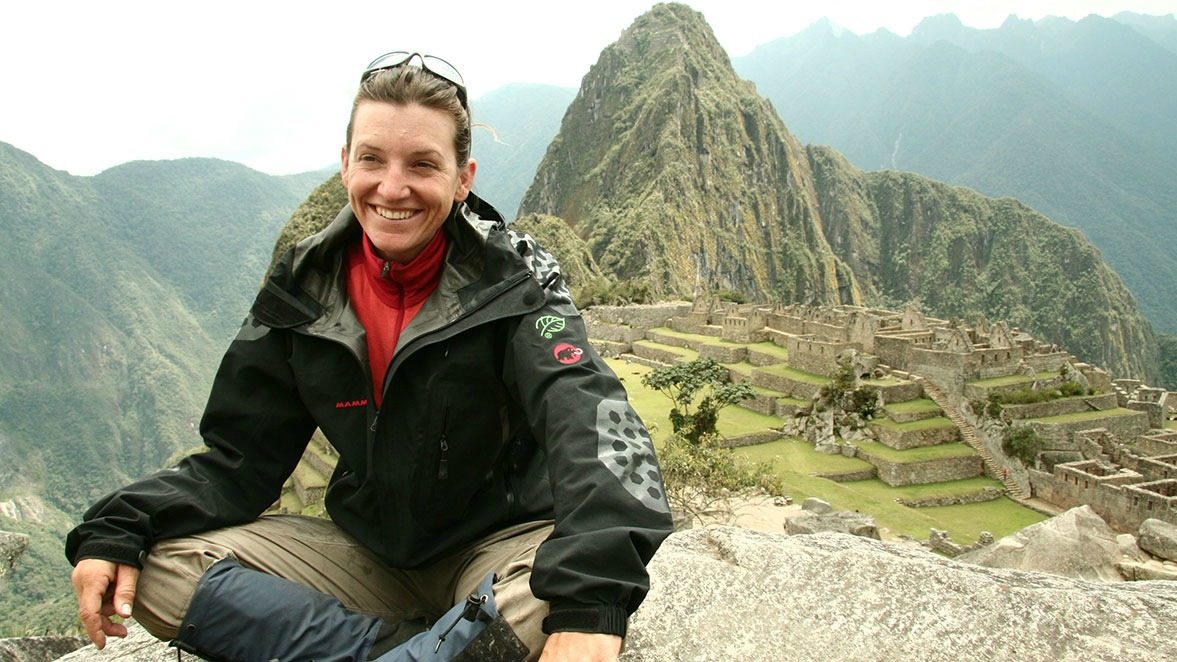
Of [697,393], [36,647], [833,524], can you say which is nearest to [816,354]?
[697,393]

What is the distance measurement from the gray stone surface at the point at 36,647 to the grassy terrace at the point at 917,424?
69.3 feet

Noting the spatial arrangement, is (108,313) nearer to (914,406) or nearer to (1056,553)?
(914,406)

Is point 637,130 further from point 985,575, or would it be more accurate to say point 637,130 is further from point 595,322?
point 985,575

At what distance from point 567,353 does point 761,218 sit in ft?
428

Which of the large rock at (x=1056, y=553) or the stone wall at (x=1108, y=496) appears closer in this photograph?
the large rock at (x=1056, y=553)

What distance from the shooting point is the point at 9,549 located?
4676 mm

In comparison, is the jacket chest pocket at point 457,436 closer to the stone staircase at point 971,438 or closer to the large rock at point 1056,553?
the large rock at point 1056,553

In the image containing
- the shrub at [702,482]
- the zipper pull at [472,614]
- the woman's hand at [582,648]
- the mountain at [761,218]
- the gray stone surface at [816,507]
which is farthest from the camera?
the mountain at [761,218]

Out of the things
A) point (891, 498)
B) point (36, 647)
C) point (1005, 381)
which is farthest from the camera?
point (1005, 381)

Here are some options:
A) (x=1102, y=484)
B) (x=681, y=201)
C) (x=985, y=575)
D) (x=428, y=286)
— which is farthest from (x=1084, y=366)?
(x=681, y=201)

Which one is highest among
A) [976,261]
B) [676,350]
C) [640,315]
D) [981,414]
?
[981,414]

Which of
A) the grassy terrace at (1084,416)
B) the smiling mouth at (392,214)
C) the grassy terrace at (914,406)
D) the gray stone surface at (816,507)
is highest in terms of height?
the smiling mouth at (392,214)

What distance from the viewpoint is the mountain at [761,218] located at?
106 metres

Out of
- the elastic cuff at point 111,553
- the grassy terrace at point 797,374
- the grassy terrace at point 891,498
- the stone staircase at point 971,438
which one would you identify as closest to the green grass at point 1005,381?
the stone staircase at point 971,438
